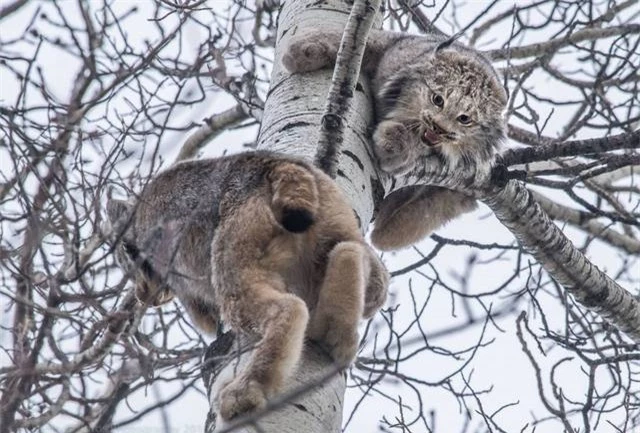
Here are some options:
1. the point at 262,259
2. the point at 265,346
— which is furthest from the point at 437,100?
the point at 265,346

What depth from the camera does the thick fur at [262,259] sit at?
3338mm

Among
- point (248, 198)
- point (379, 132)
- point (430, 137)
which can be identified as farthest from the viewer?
point (430, 137)

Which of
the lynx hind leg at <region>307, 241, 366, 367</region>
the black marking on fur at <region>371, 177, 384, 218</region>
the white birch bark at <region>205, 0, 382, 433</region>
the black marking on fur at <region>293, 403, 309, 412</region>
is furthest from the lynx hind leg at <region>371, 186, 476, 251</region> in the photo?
the black marking on fur at <region>293, 403, 309, 412</region>

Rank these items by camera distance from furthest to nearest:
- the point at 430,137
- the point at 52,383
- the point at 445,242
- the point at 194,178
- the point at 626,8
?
the point at 626,8 → the point at 445,242 → the point at 430,137 → the point at 194,178 → the point at 52,383

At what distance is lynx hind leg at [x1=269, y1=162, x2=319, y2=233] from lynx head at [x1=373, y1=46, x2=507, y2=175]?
1031mm

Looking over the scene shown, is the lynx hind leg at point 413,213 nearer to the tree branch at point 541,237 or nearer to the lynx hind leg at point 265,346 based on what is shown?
the tree branch at point 541,237

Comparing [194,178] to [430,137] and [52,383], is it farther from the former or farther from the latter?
[430,137]

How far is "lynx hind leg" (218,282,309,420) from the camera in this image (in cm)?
315

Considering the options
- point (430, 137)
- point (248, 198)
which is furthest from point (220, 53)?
point (248, 198)

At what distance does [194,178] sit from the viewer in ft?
13.9

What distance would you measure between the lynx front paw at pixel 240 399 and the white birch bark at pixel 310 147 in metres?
0.07

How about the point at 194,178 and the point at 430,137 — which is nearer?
the point at 194,178

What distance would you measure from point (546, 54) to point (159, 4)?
2.92 meters

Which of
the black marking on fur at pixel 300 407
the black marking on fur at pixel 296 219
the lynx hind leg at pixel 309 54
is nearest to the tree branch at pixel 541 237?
the lynx hind leg at pixel 309 54
